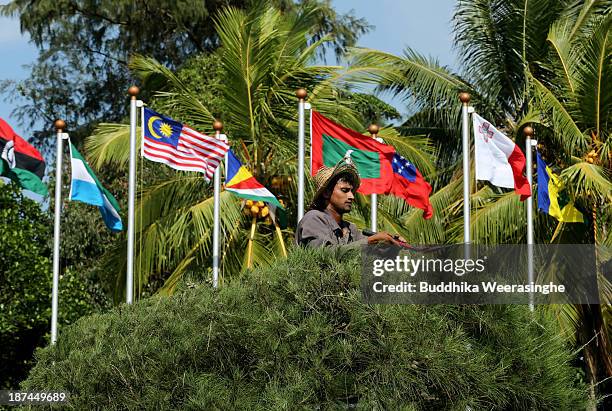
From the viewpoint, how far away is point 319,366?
5.55m

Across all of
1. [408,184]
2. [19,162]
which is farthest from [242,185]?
[19,162]

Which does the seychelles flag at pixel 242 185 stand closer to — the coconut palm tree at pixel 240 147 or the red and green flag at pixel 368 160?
the red and green flag at pixel 368 160

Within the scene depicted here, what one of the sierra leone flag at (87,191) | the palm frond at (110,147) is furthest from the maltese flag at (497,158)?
the palm frond at (110,147)

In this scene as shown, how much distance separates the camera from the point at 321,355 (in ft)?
18.3

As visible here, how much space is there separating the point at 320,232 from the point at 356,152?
334 inches

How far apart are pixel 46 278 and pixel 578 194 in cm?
1070

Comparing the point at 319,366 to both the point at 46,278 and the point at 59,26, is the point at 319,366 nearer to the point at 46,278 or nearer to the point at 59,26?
the point at 46,278

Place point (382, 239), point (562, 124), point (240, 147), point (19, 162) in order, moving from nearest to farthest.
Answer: point (382, 239) < point (19, 162) < point (562, 124) < point (240, 147)

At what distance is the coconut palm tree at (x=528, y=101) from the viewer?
17859 millimetres

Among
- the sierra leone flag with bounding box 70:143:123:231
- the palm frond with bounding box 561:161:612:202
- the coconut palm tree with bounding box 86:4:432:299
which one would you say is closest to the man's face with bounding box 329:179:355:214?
the sierra leone flag with bounding box 70:143:123:231

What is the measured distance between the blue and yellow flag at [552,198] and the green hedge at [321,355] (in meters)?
9.74

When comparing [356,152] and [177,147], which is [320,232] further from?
[356,152]

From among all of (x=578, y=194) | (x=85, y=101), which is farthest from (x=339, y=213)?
(x=85, y=101)

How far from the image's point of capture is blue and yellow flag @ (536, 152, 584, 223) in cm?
1565
